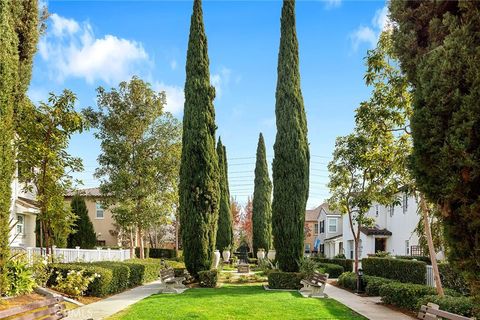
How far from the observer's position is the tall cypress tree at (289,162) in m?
18.6

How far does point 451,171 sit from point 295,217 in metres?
14.1

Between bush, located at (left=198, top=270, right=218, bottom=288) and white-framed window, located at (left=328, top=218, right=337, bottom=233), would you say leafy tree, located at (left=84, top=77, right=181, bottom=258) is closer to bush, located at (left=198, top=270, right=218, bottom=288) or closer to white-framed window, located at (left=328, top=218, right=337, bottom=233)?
bush, located at (left=198, top=270, right=218, bottom=288)

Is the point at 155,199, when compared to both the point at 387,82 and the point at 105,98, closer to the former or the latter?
the point at 105,98

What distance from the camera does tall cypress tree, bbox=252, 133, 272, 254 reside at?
39.6 meters

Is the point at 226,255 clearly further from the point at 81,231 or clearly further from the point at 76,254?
the point at 76,254

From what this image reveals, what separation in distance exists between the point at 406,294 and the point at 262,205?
27.6 meters

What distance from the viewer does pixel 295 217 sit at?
18.6 m

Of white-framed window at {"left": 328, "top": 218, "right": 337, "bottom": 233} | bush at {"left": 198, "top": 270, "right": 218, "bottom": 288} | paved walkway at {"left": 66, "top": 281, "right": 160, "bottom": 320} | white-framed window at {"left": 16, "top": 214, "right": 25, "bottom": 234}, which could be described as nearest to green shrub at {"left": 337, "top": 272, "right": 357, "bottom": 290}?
bush at {"left": 198, "top": 270, "right": 218, "bottom": 288}

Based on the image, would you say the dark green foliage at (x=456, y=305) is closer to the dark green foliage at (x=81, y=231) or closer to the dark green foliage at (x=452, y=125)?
the dark green foliage at (x=452, y=125)

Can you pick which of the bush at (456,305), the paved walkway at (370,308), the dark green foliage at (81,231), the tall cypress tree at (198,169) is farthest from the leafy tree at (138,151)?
the bush at (456,305)

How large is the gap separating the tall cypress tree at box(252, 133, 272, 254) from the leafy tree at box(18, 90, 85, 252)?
25.1m

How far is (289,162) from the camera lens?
1894 centimetres

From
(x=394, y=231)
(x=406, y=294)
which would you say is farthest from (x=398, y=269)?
(x=394, y=231)

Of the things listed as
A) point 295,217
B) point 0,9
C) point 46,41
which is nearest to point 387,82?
point 295,217
